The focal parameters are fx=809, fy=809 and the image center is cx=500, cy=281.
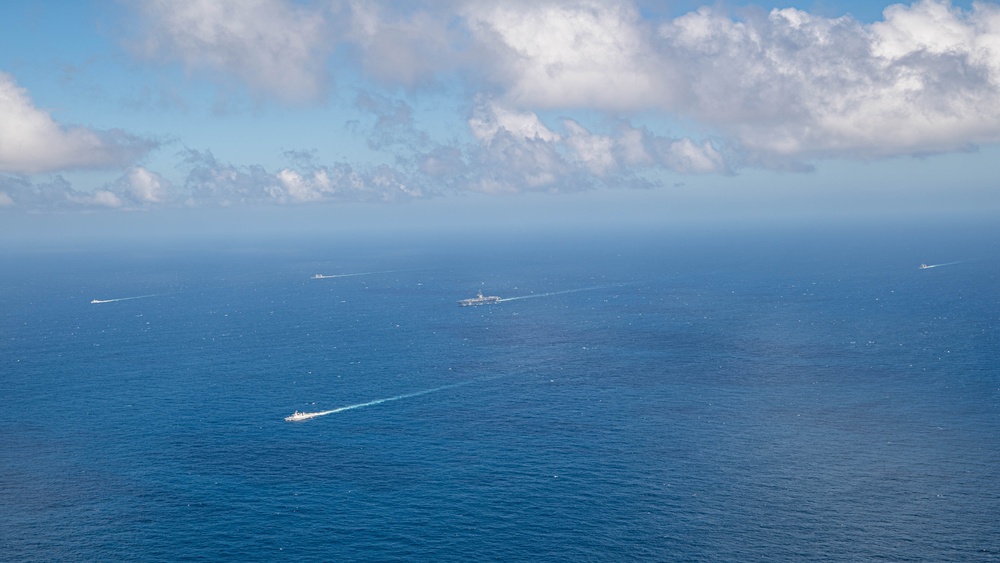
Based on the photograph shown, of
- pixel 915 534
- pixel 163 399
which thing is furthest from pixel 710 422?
pixel 163 399

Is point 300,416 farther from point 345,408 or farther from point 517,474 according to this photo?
point 517,474

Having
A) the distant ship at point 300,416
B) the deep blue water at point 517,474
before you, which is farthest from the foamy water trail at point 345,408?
the deep blue water at point 517,474

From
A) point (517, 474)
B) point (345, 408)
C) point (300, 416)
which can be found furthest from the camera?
point (345, 408)

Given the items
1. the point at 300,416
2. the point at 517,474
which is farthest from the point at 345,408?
the point at 517,474

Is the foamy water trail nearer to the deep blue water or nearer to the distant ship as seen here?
the distant ship

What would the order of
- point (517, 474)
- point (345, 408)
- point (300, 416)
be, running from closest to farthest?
point (517, 474) → point (300, 416) → point (345, 408)

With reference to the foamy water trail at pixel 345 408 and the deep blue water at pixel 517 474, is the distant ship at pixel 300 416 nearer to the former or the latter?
the foamy water trail at pixel 345 408

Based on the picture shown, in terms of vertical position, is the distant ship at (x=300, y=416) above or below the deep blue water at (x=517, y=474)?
above

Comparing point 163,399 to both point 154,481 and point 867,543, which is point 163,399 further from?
point 867,543
